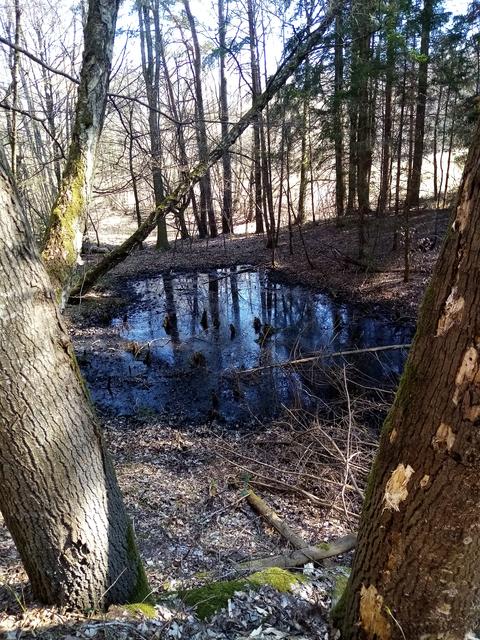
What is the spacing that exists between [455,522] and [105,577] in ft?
5.75

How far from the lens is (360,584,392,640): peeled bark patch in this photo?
1.70 m

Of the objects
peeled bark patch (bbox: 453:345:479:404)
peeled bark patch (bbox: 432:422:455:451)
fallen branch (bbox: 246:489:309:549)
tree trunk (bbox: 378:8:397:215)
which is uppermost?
tree trunk (bbox: 378:8:397:215)

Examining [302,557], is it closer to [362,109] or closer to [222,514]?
[222,514]

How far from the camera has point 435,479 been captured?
1373 millimetres

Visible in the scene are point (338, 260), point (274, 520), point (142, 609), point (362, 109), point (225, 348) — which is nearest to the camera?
point (142, 609)

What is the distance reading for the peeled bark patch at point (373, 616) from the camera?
5.57 ft

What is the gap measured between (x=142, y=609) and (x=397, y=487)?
62.3 inches

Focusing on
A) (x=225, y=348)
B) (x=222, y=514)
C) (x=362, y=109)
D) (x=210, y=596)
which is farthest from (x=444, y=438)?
(x=362, y=109)

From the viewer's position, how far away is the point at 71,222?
8.32ft

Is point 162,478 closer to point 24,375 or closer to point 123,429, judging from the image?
point 123,429

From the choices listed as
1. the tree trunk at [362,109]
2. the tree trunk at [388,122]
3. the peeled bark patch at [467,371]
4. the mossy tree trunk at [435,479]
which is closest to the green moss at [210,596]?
the mossy tree trunk at [435,479]

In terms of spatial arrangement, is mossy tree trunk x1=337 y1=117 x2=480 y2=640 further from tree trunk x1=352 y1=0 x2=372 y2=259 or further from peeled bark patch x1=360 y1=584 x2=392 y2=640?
tree trunk x1=352 y1=0 x2=372 y2=259

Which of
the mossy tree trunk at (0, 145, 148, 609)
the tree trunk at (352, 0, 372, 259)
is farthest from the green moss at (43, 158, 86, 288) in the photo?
the tree trunk at (352, 0, 372, 259)

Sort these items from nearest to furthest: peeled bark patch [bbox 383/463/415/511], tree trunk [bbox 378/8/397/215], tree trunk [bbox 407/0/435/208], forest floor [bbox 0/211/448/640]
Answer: peeled bark patch [bbox 383/463/415/511] → forest floor [bbox 0/211/448/640] → tree trunk [bbox 378/8/397/215] → tree trunk [bbox 407/0/435/208]
